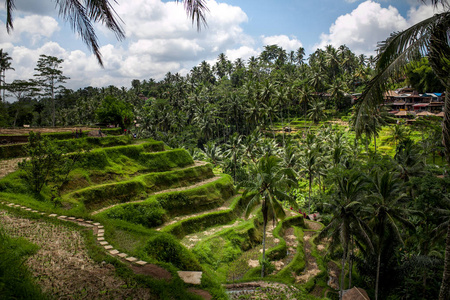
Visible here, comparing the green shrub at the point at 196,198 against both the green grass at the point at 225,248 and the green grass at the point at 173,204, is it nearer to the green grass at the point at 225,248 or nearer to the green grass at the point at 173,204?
the green grass at the point at 173,204

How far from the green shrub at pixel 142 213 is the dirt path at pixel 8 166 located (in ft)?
21.2

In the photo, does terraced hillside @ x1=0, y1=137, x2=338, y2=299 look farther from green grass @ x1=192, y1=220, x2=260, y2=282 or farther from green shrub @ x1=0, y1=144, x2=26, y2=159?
green shrub @ x1=0, y1=144, x2=26, y2=159

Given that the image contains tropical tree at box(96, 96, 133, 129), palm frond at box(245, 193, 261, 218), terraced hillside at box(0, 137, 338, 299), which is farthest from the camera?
tropical tree at box(96, 96, 133, 129)

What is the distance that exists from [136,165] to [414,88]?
223 ft

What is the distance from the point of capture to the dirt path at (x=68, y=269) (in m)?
6.19

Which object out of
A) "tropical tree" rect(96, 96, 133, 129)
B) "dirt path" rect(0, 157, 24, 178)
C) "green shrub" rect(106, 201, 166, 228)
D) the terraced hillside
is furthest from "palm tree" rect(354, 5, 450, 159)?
"tropical tree" rect(96, 96, 133, 129)

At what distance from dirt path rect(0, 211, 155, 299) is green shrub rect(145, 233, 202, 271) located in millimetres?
2085

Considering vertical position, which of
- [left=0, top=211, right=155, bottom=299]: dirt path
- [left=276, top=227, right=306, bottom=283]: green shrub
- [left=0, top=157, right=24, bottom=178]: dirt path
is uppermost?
[left=0, top=157, right=24, bottom=178]: dirt path

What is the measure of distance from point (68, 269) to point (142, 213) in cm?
1330

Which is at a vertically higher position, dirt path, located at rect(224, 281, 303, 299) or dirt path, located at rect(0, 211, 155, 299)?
dirt path, located at rect(0, 211, 155, 299)

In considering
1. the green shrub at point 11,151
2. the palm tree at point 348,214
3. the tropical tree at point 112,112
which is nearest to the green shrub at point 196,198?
the green shrub at point 11,151

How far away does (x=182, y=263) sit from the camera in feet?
31.4

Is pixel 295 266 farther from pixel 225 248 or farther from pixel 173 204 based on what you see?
pixel 173 204

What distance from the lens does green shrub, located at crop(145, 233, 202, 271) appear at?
9.50 metres
